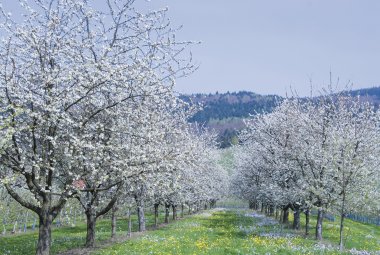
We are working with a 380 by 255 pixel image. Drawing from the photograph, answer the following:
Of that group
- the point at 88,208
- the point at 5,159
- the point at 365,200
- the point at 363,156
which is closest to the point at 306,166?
the point at 363,156

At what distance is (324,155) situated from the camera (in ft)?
102

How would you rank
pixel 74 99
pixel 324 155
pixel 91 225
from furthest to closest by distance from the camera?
pixel 324 155 < pixel 91 225 < pixel 74 99

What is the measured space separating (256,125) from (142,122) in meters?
33.1

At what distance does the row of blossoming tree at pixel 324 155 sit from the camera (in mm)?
28391

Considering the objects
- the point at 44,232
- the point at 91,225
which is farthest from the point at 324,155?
the point at 44,232

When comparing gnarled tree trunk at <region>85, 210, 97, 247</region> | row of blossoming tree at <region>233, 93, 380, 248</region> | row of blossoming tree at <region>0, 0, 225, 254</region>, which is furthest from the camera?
row of blossoming tree at <region>233, 93, 380, 248</region>

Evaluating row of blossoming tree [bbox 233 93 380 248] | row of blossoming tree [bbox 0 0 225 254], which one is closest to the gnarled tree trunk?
row of blossoming tree [bbox 0 0 225 254]

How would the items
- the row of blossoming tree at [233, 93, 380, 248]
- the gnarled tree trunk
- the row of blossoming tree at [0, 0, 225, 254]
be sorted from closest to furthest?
the row of blossoming tree at [0, 0, 225, 254] < the gnarled tree trunk < the row of blossoming tree at [233, 93, 380, 248]

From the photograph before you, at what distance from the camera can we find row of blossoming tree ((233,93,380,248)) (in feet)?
93.1

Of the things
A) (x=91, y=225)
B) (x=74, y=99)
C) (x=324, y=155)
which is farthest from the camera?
(x=324, y=155)

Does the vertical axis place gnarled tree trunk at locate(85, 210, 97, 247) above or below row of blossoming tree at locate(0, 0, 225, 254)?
below

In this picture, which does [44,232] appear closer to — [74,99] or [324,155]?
[74,99]

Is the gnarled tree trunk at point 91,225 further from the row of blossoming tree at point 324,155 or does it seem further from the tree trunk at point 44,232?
the row of blossoming tree at point 324,155

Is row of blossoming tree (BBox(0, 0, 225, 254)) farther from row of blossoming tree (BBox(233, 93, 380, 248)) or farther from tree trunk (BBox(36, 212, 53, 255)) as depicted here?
row of blossoming tree (BBox(233, 93, 380, 248))
